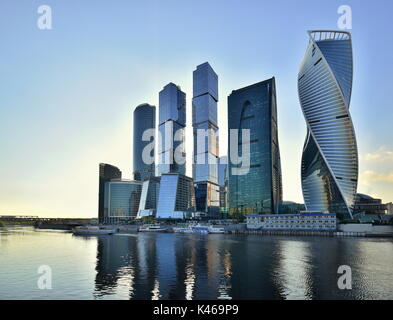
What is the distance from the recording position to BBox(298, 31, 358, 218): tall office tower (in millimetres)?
169250

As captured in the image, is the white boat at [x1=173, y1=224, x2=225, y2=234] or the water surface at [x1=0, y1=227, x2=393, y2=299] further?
the white boat at [x1=173, y1=224, x2=225, y2=234]

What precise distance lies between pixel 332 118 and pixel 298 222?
60.4 meters

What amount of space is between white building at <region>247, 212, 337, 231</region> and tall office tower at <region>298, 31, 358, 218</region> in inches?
1330

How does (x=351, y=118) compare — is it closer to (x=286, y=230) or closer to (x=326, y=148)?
(x=326, y=148)

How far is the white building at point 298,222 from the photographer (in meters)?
144

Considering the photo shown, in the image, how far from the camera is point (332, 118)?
171125 millimetres

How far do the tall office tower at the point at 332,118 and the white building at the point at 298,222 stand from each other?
33.8m

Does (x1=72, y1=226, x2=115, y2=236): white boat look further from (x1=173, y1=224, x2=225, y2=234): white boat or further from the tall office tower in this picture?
the tall office tower

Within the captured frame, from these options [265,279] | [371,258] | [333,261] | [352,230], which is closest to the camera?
[265,279]

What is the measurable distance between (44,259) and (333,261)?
53.1 meters

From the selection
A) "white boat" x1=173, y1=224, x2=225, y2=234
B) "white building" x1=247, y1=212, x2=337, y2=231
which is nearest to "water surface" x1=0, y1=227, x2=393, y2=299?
"white building" x1=247, y1=212, x2=337, y2=231
